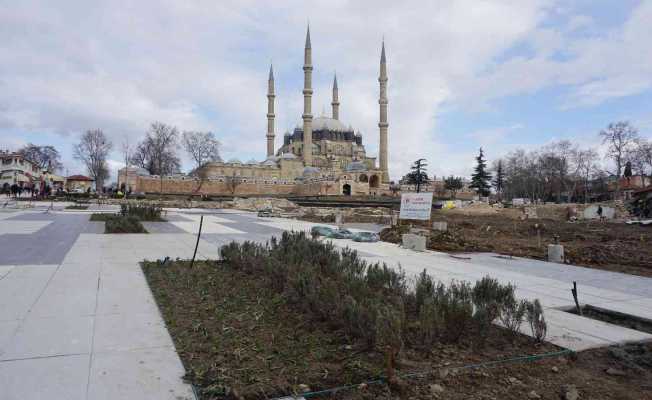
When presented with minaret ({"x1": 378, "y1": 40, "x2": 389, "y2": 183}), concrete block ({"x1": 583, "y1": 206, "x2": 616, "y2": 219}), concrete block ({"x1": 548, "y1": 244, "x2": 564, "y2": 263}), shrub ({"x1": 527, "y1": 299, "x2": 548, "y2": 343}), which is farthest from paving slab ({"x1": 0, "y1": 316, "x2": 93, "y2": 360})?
minaret ({"x1": 378, "y1": 40, "x2": 389, "y2": 183})

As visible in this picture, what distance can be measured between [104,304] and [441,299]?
3994 mm

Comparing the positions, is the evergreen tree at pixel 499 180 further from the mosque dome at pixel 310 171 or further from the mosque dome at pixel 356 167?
the mosque dome at pixel 310 171

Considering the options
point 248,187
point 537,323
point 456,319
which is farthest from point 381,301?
point 248,187

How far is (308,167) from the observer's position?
79.4 meters

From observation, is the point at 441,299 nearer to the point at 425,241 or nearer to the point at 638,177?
the point at 425,241

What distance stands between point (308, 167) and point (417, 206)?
6590cm

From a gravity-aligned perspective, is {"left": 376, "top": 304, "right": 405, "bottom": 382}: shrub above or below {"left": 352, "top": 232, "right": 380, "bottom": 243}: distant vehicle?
above

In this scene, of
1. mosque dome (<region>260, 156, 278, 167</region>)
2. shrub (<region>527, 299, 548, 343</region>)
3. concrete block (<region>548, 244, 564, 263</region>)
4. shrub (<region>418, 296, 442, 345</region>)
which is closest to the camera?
shrub (<region>418, 296, 442, 345</region>)

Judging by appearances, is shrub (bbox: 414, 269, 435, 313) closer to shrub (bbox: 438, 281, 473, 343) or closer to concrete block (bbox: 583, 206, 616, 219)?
shrub (bbox: 438, 281, 473, 343)

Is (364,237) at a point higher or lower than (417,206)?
lower

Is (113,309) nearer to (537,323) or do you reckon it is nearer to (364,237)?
(537,323)

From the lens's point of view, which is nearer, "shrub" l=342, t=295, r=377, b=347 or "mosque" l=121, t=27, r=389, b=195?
"shrub" l=342, t=295, r=377, b=347

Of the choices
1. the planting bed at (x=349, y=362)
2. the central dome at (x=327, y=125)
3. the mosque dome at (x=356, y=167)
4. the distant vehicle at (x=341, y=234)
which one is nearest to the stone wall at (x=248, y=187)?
the mosque dome at (x=356, y=167)

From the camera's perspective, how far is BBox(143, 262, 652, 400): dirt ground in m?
3.01
